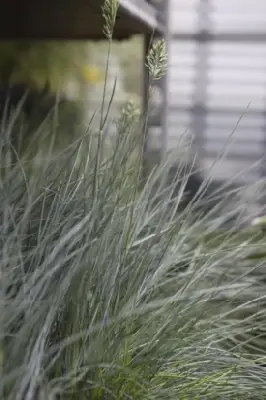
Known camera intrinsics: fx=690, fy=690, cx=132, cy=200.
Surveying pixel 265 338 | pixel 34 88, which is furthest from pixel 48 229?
pixel 34 88

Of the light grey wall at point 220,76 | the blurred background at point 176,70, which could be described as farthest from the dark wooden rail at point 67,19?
the light grey wall at point 220,76

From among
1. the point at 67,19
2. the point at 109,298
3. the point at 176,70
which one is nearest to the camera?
the point at 109,298

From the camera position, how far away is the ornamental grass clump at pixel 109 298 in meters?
0.47

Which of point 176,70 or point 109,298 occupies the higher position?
point 176,70

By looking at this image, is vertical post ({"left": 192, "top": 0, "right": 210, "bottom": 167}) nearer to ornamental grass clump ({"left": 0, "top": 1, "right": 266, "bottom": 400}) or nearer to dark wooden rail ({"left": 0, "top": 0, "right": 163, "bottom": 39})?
dark wooden rail ({"left": 0, "top": 0, "right": 163, "bottom": 39})

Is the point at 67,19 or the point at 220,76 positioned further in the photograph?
the point at 220,76

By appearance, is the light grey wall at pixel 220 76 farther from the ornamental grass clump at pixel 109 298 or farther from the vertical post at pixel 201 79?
the ornamental grass clump at pixel 109 298

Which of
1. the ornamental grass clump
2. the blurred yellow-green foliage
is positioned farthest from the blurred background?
the ornamental grass clump

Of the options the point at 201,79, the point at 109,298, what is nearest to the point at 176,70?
the point at 201,79

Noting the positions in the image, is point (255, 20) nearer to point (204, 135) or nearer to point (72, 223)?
point (204, 135)

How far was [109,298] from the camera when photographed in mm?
514

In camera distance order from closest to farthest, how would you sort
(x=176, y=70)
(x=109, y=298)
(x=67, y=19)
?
(x=109, y=298)
(x=67, y=19)
(x=176, y=70)

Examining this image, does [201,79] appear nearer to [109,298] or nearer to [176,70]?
[176,70]

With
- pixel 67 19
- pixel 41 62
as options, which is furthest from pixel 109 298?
pixel 41 62
